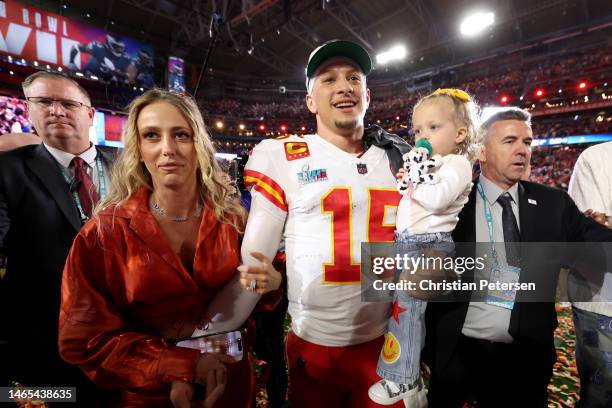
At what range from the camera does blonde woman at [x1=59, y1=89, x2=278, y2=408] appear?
129 centimetres

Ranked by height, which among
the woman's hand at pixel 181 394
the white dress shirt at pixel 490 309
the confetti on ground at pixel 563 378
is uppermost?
the white dress shirt at pixel 490 309

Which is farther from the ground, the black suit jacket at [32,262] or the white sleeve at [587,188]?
the white sleeve at [587,188]

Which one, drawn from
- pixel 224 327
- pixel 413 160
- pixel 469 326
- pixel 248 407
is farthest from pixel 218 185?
pixel 469 326

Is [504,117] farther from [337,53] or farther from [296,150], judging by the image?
[296,150]

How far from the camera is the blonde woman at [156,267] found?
1290 mm

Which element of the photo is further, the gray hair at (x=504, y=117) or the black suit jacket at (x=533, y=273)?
the gray hair at (x=504, y=117)

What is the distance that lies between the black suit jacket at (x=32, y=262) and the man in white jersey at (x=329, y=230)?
4.54ft

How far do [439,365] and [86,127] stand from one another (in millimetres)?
3021

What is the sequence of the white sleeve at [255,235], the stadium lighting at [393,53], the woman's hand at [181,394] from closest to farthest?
the woman's hand at [181,394], the white sleeve at [255,235], the stadium lighting at [393,53]

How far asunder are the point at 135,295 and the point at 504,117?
7.79 ft

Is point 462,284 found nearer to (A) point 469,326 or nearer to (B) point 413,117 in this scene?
(A) point 469,326

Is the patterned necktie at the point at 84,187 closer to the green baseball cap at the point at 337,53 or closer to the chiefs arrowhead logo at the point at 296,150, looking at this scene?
the chiefs arrowhead logo at the point at 296,150

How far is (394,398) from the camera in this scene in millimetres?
1473

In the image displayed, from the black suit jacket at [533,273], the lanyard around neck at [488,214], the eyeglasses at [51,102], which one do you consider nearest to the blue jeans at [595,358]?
the black suit jacket at [533,273]
